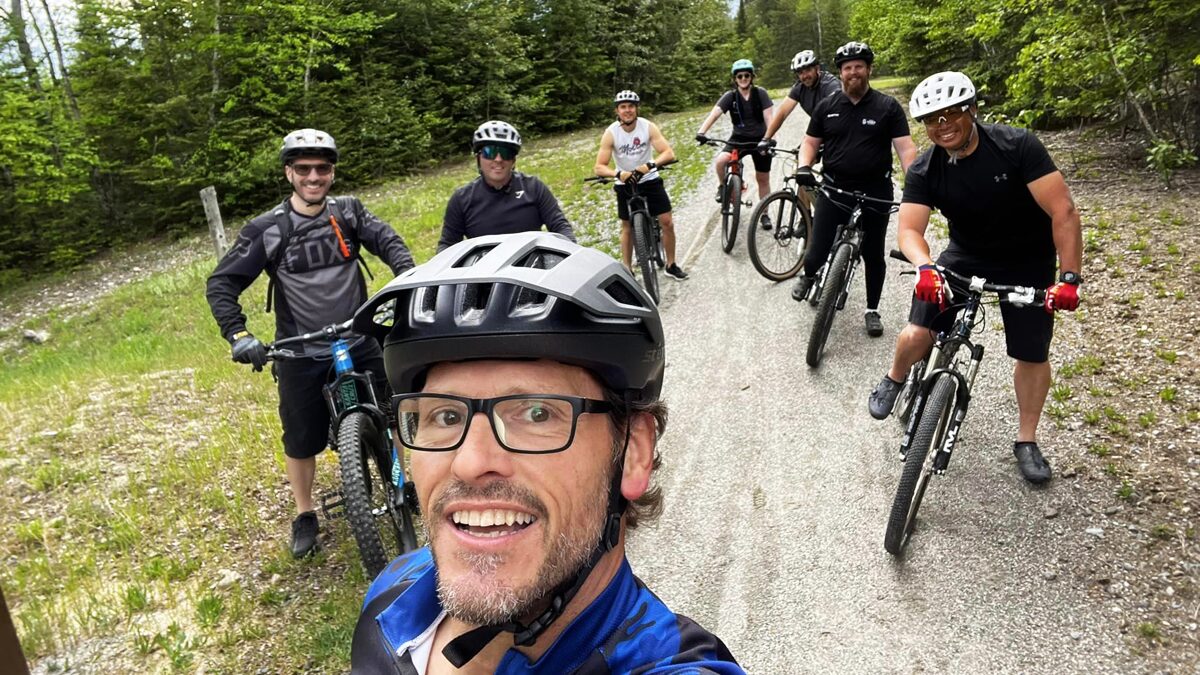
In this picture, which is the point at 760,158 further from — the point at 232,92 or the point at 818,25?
the point at 818,25

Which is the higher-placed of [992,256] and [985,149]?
[985,149]

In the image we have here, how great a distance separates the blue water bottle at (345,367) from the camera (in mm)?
4383

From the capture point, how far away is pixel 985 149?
4.47 m

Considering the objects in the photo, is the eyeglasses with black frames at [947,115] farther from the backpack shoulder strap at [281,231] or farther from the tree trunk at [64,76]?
the tree trunk at [64,76]

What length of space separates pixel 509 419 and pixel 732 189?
29.8 feet

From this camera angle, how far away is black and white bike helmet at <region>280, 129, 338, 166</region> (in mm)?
4539

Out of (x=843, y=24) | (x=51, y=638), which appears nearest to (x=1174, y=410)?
(x=51, y=638)

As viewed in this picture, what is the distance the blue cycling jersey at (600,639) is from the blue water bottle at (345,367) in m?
2.84

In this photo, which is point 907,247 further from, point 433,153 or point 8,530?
point 433,153

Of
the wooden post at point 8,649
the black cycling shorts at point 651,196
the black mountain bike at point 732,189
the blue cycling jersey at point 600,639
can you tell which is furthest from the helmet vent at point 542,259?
the black mountain bike at point 732,189

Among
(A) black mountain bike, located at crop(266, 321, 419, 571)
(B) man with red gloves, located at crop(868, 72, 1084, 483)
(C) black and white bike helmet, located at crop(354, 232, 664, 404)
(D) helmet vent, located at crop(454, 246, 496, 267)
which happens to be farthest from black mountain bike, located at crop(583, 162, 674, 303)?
(C) black and white bike helmet, located at crop(354, 232, 664, 404)

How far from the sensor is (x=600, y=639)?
57.4 inches

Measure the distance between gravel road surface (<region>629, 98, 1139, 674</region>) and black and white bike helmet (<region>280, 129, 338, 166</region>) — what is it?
3.20 meters

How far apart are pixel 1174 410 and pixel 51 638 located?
24.2 feet
